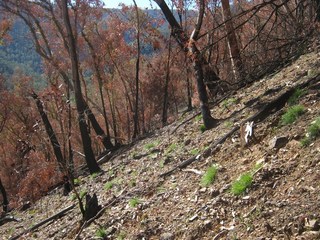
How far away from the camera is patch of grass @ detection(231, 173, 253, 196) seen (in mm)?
5742

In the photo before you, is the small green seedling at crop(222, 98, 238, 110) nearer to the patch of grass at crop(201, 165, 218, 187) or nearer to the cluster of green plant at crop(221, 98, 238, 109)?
the cluster of green plant at crop(221, 98, 238, 109)

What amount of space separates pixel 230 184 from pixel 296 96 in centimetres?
227

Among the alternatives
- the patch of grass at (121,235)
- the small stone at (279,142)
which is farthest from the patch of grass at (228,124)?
the patch of grass at (121,235)

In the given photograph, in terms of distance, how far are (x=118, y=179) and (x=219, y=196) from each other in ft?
17.3

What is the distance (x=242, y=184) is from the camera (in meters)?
5.81

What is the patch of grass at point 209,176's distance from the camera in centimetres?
676

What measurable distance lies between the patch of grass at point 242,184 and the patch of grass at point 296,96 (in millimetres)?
2031

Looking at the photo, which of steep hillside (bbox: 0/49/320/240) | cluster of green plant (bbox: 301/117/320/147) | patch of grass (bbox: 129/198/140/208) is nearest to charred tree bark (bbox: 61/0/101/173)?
steep hillside (bbox: 0/49/320/240)

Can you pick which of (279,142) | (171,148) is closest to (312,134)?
(279,142)

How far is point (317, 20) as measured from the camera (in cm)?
791

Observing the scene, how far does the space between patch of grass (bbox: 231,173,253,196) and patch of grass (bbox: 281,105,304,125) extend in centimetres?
135

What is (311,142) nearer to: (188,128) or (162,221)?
(162,221)

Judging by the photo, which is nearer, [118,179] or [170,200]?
[170,200]

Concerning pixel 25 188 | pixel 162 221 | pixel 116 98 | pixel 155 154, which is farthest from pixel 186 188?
pixel 116 98
